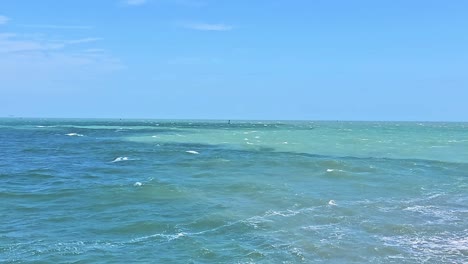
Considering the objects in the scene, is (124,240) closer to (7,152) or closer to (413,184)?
(413,184)

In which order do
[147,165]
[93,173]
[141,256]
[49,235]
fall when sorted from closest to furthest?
[141,256], [49,235], [93,173], [147,165]

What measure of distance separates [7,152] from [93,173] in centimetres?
1981

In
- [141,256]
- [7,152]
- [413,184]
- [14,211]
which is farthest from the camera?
[7,152]

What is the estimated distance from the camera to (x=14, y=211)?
1955 centimetres

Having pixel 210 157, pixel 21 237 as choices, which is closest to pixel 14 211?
pixel 21 237

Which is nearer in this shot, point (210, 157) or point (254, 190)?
point (254, 190)

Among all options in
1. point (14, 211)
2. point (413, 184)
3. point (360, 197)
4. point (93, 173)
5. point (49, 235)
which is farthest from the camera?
point (93, 173)

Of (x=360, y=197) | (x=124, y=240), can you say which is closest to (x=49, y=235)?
(x=124, y=240)

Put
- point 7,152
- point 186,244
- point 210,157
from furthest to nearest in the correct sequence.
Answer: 1. point 7,152
2. point 210,157
3. point 186,244

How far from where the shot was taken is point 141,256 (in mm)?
13617

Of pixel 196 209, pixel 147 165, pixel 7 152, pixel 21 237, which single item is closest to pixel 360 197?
pixel 196 209

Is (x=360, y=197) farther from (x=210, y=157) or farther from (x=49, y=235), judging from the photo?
(x=210, y=157)

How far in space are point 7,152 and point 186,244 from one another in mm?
37221

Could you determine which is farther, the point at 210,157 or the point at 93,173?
the point at 210,157
